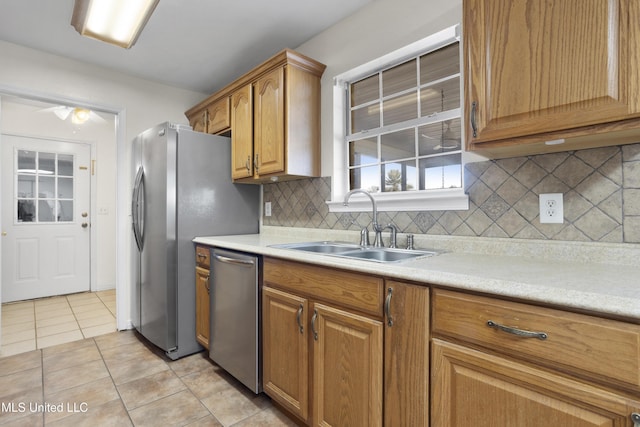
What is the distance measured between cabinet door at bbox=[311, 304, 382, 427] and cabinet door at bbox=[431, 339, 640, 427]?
23 centimetres

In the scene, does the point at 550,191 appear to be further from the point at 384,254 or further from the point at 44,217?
the point at 44,217

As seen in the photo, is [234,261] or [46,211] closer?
[234,261]

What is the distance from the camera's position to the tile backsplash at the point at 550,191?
119cm

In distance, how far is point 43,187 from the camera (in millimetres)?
4027

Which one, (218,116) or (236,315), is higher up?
(218,116)

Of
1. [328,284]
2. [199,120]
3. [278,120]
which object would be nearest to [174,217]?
[278,120]

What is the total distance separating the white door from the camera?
3789 millimetres

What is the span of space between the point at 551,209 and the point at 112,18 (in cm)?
266

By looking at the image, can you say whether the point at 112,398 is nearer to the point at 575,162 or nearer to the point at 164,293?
the point at 164,293

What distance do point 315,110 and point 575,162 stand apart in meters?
1.62

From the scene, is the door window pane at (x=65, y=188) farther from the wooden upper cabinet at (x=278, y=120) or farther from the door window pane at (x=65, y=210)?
the wooden upper cabinet at (x=278, y=120)

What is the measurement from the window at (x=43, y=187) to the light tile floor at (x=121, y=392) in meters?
2.28

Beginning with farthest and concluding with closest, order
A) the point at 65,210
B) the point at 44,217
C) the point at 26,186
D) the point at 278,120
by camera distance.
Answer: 1. the point at 65,210
2. the point at 44,217
3. the point at 26,186
4. the point at 278,120

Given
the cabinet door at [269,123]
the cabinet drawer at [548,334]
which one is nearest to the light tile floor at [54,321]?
the cabinet door at [269,123]
